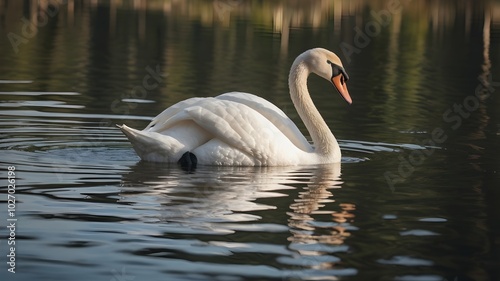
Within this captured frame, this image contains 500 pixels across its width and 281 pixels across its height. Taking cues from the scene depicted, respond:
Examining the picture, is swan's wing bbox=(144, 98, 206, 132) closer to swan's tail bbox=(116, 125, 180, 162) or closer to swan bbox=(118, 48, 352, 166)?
swan bbox=(118, 48, 352, 166)

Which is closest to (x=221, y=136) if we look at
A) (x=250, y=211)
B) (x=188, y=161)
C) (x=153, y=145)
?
(x=188, y=161)

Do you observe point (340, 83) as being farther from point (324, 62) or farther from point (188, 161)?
point (188, 161)

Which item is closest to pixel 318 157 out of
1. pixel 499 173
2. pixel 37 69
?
pixel 499 173

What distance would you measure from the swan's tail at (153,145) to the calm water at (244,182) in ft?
0.41

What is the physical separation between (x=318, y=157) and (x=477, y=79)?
42.3 feet

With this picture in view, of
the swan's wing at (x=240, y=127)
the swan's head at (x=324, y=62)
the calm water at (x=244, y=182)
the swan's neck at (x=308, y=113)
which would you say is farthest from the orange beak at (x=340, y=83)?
the swan's wing at (x=240, y=127)

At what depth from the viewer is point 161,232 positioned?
8.91 meters

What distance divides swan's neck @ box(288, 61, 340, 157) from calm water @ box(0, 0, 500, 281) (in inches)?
13.1

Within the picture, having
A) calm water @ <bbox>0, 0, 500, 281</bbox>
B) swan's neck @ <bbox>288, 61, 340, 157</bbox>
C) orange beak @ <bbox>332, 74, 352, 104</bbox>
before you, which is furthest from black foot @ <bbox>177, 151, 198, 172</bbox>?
orange beak @ <bbox>332, 74, 352, 104</bbox>

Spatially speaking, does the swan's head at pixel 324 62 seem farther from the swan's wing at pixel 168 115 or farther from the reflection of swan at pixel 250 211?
the swan's wing at pixel 168 115

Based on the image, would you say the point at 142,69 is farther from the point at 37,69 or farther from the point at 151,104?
the point at 151,104

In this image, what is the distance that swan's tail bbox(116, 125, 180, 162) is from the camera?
11.9 m

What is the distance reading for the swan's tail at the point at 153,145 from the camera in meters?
11.9

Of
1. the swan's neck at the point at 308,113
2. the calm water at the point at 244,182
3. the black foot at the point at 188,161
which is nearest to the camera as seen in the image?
the calm water at the point at 244,182
